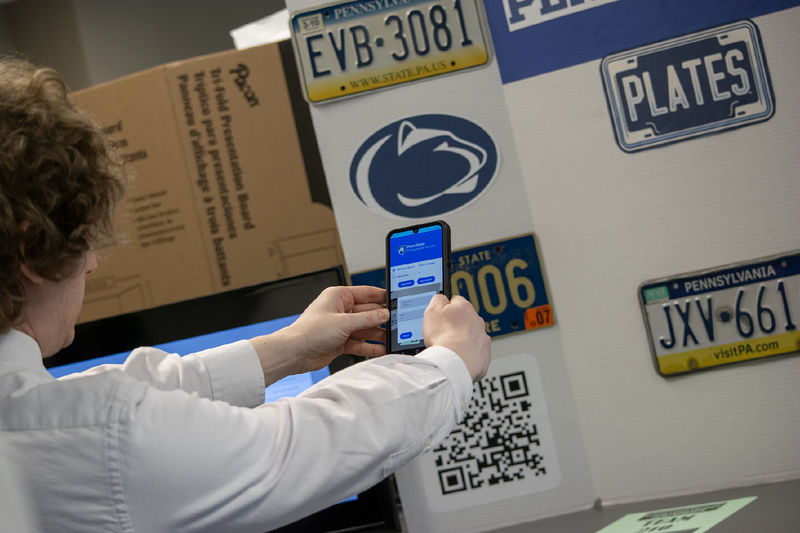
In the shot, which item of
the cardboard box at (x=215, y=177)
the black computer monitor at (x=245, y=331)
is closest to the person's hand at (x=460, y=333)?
the black computer monitor at (x=245, y=331)

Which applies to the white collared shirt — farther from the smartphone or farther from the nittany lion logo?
the nittany lion logo

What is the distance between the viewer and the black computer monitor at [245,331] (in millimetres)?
1106

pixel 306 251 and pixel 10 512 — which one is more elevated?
pixel 306 251

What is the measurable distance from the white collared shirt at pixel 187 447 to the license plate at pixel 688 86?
1.88ft

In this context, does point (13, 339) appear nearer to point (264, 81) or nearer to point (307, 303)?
point (307, 303)

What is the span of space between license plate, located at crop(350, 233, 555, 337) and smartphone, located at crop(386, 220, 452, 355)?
0.62 feet

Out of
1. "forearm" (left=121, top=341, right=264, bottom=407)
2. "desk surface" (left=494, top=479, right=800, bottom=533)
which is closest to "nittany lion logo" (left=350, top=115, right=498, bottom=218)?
"forearm" (left=121, top=341, right=264, bottom=407)

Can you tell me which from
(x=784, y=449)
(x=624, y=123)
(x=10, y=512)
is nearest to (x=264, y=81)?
(x=624, y=123)

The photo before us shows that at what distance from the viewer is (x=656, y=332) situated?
1.06 meters

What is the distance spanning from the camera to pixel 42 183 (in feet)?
2.10

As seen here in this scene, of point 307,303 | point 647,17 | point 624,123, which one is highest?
point 647,17

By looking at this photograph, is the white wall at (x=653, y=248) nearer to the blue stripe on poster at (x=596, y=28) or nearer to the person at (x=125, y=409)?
the blue stripe on poster at (x=596, y=28)

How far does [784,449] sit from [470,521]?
417mm

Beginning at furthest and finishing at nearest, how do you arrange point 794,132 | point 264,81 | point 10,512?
point 264,81 → point 794,132 → point 10,512
